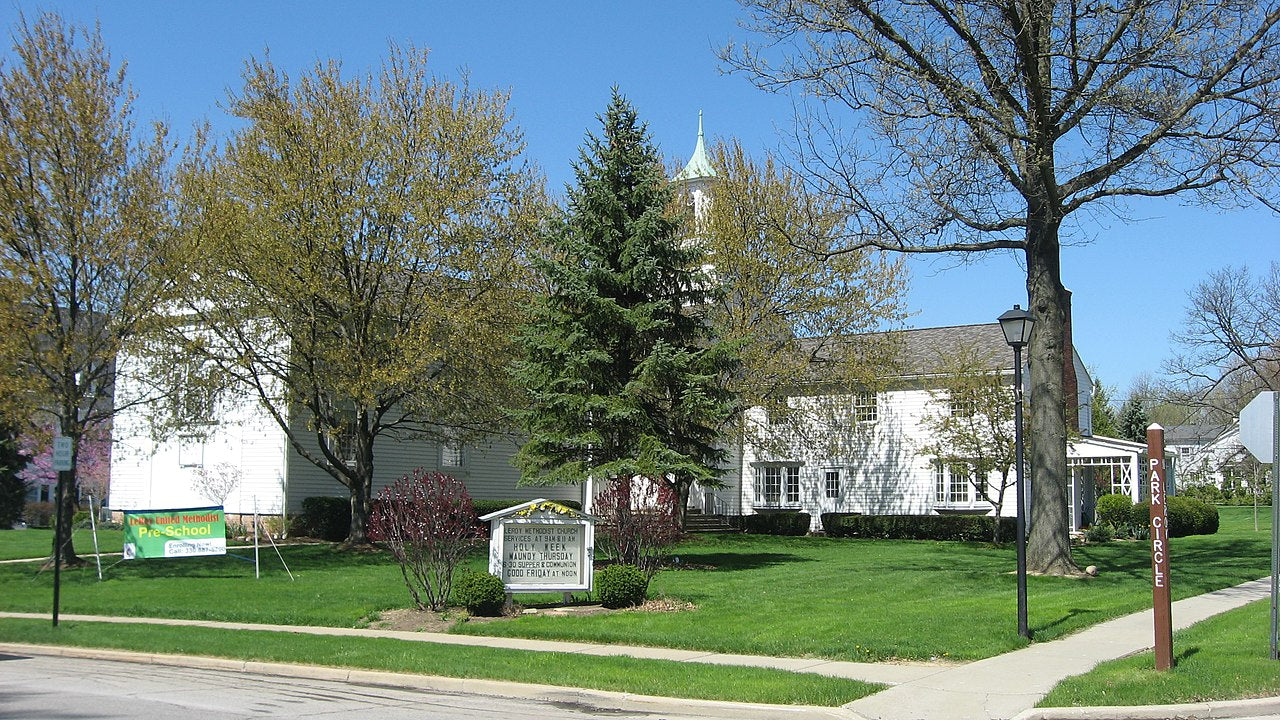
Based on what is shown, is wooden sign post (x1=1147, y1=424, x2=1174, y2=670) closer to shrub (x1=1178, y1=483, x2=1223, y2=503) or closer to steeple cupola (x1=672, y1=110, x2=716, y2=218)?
steeple cupola (x1=672, y1=110, x2=716, y2=218)

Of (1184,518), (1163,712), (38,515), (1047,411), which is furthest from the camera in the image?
(38,515)

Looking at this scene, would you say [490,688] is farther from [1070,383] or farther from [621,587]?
[1070,383]

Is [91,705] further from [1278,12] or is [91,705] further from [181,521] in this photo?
[1278,12]

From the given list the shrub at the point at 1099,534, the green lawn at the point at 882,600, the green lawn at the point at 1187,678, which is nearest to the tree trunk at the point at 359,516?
the green lawn at the point at 882,600

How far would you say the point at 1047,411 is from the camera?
2102 centimetres

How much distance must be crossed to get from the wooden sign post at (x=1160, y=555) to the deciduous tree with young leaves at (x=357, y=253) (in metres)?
17.9

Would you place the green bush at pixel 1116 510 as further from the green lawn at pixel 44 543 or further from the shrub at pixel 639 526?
the green lawn at pixel 44 543

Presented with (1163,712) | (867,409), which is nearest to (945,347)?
(867,409)

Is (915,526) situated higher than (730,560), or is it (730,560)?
(915,526)

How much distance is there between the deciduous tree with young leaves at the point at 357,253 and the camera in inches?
1004

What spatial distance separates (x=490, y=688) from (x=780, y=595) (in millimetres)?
8311

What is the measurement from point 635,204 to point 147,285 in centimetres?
1091

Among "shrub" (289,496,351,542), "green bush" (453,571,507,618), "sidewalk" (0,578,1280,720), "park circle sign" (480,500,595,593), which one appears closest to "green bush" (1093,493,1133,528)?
"sidewalk" (0,578,1280,720)

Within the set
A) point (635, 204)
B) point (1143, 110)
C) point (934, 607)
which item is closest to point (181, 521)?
point (635, 204)
